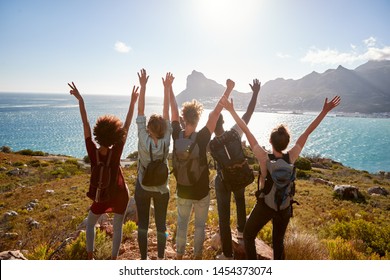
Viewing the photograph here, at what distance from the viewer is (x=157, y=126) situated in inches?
116

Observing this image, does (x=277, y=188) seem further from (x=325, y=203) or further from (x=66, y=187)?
(x=66, y=187)

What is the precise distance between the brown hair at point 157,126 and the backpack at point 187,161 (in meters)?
0.22

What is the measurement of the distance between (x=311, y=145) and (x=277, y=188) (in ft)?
347

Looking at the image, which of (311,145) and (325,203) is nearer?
(325,203)

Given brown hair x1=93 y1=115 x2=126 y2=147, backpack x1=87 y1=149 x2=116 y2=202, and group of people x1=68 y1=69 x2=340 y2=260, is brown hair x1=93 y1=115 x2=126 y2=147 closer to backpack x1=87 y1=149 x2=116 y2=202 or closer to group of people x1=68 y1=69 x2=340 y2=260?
group of people x1=68 y1=69 x2=340 y2=260

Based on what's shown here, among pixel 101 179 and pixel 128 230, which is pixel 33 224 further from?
pixel 101 179

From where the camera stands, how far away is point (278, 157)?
9.12 ft

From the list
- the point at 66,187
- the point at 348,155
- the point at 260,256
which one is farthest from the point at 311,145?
the point at 260,256

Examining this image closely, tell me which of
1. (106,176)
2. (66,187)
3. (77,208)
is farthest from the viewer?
(66,187)

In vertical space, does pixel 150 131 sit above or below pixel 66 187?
above

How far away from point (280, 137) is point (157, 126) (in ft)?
4.33

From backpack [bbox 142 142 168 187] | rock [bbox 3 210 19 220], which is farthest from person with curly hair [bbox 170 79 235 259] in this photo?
rock [bbox 3 210 19 220]

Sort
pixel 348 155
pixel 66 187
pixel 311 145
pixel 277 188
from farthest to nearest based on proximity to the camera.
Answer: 1. pixel 311 145
2. pixel 348 155
3. pixel 66 187
4. pixel 277 188

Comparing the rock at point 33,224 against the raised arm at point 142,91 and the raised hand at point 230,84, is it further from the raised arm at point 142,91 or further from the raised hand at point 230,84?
the raised hand at point 230,84
